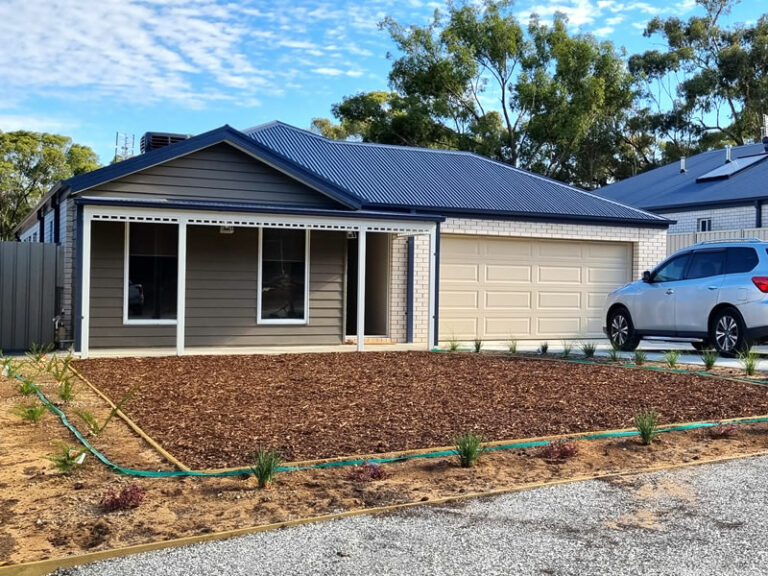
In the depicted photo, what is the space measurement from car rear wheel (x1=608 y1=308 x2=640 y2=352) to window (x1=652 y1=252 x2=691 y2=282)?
88 cm

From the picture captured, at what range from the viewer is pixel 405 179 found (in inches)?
681

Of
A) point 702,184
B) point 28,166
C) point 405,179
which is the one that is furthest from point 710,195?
point 28,166

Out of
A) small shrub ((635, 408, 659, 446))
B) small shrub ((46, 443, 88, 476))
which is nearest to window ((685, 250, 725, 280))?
small shrub ((635, 408, 659, 446))

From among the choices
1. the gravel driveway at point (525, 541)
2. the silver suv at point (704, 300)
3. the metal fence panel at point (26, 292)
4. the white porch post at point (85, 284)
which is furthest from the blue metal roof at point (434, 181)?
the gravel driveway at point (525, 541)

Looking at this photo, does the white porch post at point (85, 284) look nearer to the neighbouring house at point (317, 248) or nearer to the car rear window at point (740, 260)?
the neighbouring house at point (317, 248)

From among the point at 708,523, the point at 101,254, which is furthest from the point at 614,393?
the point at 101,254

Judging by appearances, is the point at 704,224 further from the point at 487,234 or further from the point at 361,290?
the point at 361,290

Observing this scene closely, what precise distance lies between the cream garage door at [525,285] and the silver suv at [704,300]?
2.61 metres

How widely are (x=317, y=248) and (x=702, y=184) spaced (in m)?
16.8

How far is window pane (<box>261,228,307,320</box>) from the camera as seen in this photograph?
1438cm

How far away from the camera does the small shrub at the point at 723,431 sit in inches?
274

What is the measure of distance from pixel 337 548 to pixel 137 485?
162cm

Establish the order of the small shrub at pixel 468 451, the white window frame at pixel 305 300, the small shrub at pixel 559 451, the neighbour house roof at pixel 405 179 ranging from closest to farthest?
the small shrub at pixel 468 451 → the small shrub at pixel 559 451 → the neighbour house roof at pixel 405 179 → the white window frame at pixel 305 300

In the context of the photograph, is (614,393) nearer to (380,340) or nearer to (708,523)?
(708,523)
